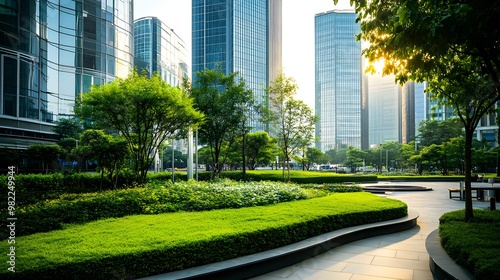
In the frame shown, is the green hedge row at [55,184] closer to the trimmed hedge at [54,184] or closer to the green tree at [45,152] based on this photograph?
the trimmed hedge at [54,184]

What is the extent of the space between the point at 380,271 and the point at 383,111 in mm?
146722

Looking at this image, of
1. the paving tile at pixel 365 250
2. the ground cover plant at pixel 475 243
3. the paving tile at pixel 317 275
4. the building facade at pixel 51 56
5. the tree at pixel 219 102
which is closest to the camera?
the ground cover plant at pixel 475 243

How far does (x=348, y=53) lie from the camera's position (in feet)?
387

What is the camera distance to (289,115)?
946 inches

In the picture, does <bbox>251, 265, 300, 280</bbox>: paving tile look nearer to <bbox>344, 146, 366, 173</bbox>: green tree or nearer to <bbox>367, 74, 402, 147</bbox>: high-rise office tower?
<bbox>344, 146, 366, 173</bbox>: green tree

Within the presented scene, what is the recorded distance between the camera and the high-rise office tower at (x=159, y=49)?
69062 millimetres

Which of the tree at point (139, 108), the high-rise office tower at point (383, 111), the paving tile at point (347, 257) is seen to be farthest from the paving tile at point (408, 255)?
the high-rise office tower at point (383, 111)

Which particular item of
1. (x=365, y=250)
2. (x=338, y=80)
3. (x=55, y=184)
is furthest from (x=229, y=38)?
(x=365, y=250)

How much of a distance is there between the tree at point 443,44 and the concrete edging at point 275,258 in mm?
2596

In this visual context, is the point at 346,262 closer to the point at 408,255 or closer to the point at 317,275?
the point at 317,275

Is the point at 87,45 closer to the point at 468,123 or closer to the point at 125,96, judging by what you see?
the point at 125,96

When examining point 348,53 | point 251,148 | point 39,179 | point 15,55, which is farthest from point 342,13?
point 39,179

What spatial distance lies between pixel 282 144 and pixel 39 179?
58.2ft

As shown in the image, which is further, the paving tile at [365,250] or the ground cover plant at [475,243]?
the paving tile at [365,250]
